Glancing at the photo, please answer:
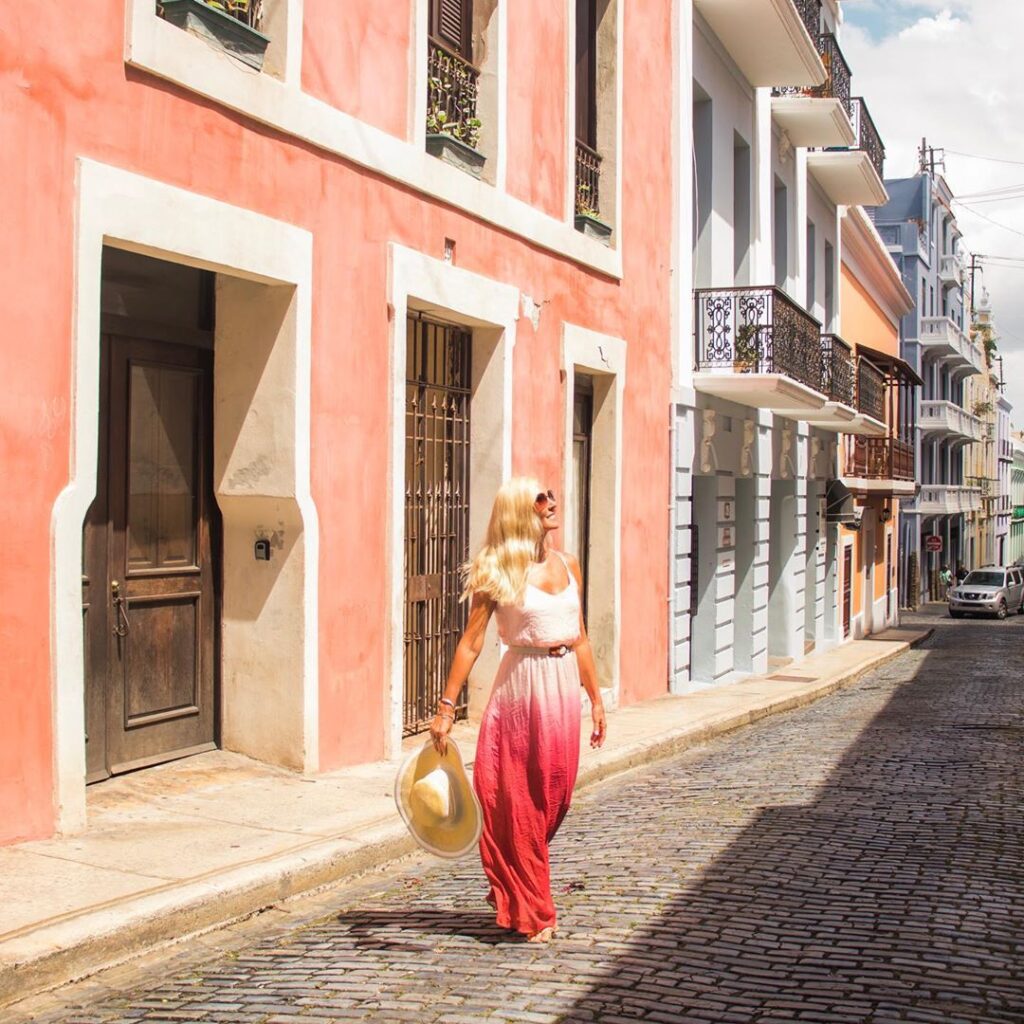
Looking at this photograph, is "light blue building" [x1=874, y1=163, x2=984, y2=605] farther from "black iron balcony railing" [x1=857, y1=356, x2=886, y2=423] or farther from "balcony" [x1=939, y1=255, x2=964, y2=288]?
"black iron balcony railing" [x1=857, y1=356, x2=886, y2=423]

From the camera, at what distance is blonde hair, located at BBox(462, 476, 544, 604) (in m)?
5.25

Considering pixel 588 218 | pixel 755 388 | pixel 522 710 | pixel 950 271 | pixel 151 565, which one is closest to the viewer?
pixel 522 710

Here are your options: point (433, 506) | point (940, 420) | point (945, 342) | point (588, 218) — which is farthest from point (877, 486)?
point (945, 342)

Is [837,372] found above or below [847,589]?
above

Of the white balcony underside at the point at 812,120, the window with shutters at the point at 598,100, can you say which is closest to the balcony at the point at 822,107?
the white balcony underside at the point at 812,120

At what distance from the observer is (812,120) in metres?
19.6

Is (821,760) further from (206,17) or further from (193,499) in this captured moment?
(206,17)

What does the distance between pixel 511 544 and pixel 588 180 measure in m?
8.22

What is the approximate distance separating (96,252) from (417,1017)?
12.4ft

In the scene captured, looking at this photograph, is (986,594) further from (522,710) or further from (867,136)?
(522,710)

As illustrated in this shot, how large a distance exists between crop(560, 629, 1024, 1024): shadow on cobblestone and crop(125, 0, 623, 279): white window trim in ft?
14.0

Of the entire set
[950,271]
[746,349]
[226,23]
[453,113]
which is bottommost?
[746,349]

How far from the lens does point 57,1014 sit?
446 centimetres

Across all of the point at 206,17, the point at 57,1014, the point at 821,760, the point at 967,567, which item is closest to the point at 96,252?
the point at 206,17
